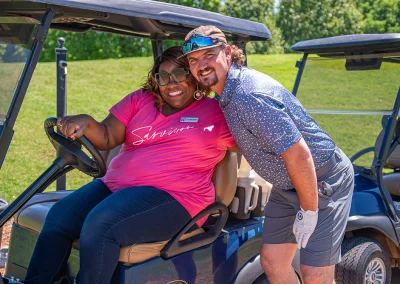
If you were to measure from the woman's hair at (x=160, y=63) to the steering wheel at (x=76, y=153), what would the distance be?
1.50 ft

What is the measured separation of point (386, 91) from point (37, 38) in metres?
2.68

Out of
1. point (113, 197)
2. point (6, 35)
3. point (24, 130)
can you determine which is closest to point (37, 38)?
point (6, 35)

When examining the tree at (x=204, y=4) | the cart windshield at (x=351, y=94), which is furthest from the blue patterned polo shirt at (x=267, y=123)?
the tree at (x=204, y=4)

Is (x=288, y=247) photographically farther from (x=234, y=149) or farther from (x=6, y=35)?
(x=6, y=35)

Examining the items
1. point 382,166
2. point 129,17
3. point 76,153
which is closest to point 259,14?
point 382,166

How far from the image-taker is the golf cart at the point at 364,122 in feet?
12.0

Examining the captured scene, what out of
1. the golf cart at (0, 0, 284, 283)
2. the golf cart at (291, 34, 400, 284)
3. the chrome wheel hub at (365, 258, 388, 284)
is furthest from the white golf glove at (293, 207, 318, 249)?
the chrome wheel hub at (365, 258, 388, 284)

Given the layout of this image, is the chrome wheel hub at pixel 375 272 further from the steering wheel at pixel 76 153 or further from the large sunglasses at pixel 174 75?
the steering wheel at pixel 76 153

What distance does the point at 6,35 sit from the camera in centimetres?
256

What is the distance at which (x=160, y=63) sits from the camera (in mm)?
2984

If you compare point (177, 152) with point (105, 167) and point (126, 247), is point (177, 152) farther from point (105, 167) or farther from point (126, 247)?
point (126, 247)

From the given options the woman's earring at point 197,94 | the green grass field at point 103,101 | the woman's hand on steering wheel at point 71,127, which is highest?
the woman's earring at point 197,94

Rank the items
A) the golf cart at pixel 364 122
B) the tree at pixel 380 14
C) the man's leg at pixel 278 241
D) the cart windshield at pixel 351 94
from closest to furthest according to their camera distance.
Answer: the man's leg at pixel 278 241 → the golf cart at pixel 364 122 → the cart windshield at pixel 351 94 → the tree at pixel 380 14

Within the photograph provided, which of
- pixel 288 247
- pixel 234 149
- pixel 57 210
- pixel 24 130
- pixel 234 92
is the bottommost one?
pixel 24 130
